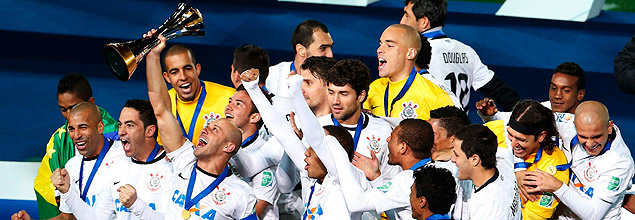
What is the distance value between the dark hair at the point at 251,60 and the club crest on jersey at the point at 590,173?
2.64 m

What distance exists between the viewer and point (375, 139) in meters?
6.16

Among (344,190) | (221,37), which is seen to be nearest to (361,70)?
(344,190)

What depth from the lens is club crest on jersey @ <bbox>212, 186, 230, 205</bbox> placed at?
571 centimetres

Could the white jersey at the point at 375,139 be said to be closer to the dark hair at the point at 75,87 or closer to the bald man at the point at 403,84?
the bald man at the point at 403,84

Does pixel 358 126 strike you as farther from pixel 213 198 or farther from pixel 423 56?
pixel 423 56

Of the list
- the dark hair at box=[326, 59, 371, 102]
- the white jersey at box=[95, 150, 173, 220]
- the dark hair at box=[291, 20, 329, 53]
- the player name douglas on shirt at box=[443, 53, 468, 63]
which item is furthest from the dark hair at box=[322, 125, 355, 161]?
the player name douglas on shirt at box=[443, 53, 468, 63]

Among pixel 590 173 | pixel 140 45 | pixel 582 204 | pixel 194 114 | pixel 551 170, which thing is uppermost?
pixel 140 45

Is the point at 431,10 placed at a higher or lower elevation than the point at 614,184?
higher

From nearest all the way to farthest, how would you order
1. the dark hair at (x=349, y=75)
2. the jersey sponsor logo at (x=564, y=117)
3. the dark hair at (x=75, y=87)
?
1. the dark hair at (x=349, y=75)
2. the jersey sponsor logo at (x=564, y=117)
3. the dark hair at (x=75, y=87)

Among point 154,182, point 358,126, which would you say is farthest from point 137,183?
point 358,126

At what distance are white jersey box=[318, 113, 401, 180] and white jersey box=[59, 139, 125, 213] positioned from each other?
159cm

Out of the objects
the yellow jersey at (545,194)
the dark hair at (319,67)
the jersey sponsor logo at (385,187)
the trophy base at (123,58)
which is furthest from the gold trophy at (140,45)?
the yellow jersey at (545,194)

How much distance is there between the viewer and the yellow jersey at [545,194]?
259 inches

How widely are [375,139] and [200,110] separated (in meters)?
1.90
